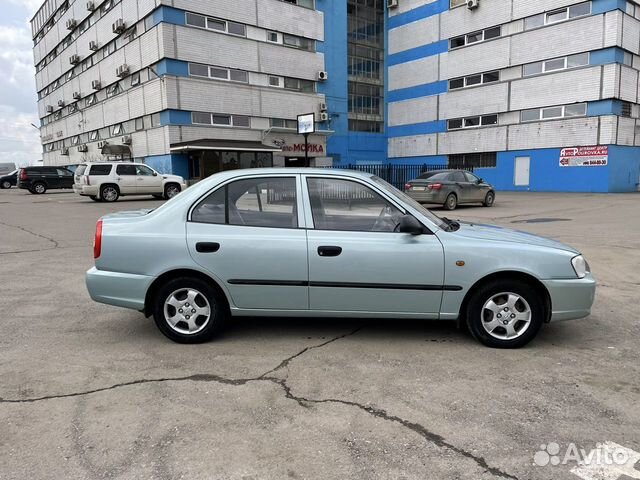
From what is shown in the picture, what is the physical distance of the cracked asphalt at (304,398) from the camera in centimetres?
264

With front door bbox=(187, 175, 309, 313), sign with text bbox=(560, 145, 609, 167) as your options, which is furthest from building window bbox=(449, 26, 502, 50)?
front door bbox=(187, 175, 309, 313)

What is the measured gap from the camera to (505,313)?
13.7 ft

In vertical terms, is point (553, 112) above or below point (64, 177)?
above

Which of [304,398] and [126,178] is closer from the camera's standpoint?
[304,398]

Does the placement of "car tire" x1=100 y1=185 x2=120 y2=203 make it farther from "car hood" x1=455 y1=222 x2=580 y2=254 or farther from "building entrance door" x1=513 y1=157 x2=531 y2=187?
"building entrance door" x1=513 y1=157 x2=531 y2=187

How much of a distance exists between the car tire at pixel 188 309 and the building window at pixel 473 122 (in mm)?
33826

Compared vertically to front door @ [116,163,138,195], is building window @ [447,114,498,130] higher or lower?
higher

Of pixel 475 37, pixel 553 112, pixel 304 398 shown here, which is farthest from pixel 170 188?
pixel 475 37

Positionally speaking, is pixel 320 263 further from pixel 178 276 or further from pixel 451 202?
pixel 451 202

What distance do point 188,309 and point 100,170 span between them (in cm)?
1941

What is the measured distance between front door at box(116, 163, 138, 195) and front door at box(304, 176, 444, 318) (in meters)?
19.5

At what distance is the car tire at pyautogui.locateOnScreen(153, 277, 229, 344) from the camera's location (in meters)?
4.29

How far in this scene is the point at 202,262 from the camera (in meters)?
4.22

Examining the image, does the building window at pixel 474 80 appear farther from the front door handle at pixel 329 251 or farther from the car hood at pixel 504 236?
the front door handle at pixel 329 251
